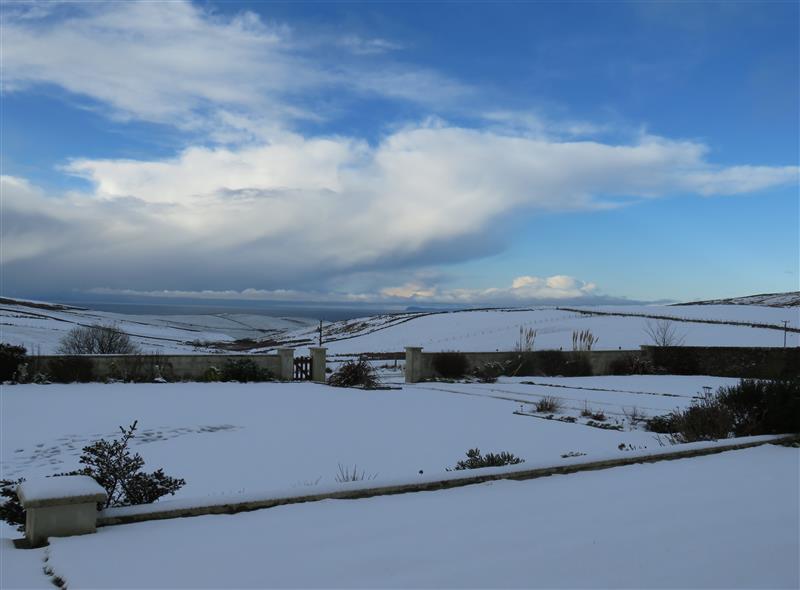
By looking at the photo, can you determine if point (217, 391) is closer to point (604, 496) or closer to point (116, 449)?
point (116, 449)

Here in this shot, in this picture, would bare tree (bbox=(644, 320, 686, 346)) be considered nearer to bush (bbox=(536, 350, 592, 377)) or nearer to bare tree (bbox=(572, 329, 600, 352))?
bare tree (bbox=(572, 329, 600, 352))

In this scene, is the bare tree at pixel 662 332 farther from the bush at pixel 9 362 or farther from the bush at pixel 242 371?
the bush at pixel 9 362

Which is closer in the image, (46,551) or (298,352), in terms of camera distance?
(46,551)

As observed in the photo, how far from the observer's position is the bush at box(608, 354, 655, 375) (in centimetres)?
2605

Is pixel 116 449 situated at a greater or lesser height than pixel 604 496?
greater

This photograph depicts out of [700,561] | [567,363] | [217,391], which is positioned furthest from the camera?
[567,363]

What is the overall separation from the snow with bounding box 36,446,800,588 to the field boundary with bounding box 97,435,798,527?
0.41 ft

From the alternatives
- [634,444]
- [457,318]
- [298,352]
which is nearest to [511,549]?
[634,444]

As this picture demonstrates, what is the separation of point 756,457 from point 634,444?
253 centimetres

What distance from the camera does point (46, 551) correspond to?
4.54m

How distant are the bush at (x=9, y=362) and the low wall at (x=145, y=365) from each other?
348 mm

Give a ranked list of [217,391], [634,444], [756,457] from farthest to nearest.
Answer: [217,391], [634,444], [756,457]

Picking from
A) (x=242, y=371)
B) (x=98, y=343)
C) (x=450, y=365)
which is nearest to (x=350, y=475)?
(x=242, y=371)

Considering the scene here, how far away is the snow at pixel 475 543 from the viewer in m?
4.20
